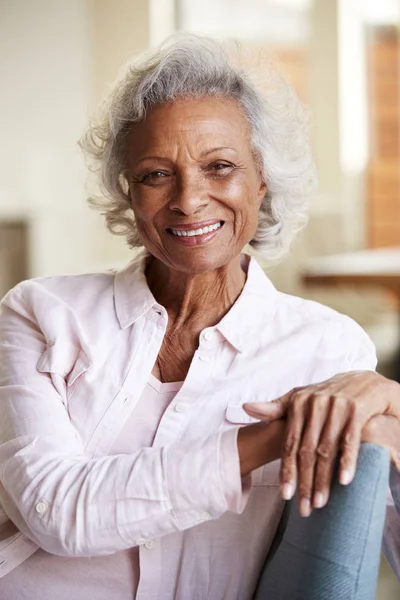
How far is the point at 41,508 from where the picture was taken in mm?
1283

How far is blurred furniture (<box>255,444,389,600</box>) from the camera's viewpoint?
1.15 metres

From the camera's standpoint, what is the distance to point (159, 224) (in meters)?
1.55

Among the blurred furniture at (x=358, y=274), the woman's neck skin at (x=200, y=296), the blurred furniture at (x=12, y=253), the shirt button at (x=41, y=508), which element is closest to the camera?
the shirt button at (x=41, y=508)

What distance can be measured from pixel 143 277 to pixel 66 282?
5.8 inches

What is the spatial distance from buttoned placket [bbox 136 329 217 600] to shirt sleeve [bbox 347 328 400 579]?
246mm

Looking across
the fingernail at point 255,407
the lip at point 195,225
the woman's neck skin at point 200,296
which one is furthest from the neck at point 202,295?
the fingernail at point 255,407

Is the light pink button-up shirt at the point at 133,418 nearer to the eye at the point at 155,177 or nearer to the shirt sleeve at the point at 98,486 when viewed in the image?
the shirt sleeve at the point at 98,486

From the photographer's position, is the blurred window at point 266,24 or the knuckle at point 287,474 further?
the blurred window at point 266,24

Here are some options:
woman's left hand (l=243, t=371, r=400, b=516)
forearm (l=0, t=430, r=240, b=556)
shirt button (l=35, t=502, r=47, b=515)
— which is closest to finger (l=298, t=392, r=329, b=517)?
woman's left hand (l=243, t=371, r=400, b=516)

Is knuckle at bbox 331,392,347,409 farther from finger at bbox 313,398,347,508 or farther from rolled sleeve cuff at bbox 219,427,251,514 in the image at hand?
rolled sleeve cuff at bbox 219,427,251,514

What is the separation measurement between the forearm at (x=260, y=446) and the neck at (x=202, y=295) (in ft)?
1.31

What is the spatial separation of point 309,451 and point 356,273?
3.03m

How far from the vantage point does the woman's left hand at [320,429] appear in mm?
1170

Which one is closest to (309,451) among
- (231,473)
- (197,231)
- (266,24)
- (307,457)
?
(307,457)
